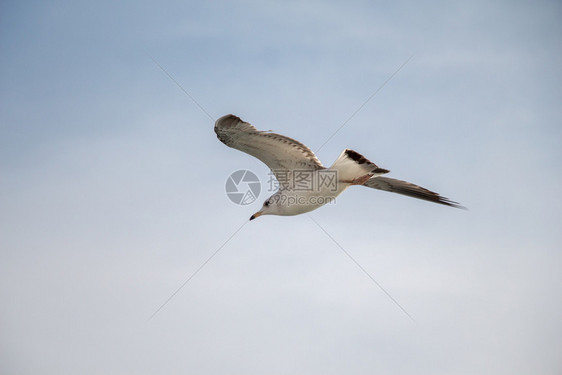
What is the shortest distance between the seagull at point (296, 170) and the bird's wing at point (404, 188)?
0.02 metres

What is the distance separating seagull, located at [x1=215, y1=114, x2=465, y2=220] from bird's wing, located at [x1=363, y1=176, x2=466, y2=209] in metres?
0.02

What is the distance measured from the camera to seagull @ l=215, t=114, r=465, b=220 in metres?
9.84

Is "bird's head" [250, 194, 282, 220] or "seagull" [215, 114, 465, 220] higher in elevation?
"seagull" [215, 114, 465, 220]

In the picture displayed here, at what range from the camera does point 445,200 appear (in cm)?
1155

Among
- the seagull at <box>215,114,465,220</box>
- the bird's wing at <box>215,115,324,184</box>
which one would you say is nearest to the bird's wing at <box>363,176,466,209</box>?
the seagull at <box>215,114,465,220</box>

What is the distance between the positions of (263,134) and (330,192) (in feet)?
5.47

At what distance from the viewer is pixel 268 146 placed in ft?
33.7

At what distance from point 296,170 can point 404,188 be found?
2404mm

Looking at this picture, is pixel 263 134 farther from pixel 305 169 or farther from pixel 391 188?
pixel 391 188

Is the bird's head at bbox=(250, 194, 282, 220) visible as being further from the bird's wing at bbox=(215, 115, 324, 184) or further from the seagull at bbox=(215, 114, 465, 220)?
the bird's wing at bbox=(215, 115, 324, 184)

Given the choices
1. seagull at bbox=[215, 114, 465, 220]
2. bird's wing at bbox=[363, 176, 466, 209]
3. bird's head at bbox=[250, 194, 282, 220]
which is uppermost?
bird's wing at bbox=[363, 176, 466, 209]

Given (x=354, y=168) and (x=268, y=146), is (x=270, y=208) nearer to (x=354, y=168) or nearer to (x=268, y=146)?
(x=268, y=146)

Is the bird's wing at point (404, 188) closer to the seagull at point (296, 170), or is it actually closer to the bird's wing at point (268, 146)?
the seagull at point (296, 170)

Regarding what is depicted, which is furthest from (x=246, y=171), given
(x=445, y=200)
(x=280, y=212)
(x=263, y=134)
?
(x=445, y=200)
